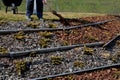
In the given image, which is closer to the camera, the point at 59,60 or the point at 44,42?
the point at 59,60

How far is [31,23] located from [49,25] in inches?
27.5

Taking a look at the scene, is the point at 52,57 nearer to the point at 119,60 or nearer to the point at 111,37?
the point at 119,60

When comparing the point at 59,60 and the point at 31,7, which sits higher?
the point at 31,7

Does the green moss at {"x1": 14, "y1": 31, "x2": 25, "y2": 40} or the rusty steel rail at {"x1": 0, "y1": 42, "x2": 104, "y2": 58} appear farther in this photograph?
the green moss at {"x1": 14, "y1": 31, "x2": 25, "y2": 40}

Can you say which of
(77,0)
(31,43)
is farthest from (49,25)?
(77,0)

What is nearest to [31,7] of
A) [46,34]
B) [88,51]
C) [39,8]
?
[39,8]

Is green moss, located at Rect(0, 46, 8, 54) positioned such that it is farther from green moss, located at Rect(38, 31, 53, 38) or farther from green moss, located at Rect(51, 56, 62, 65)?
green moss, located at Rect(38, 31, 53, 38)

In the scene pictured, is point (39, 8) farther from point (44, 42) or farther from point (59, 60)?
point (59, 60)

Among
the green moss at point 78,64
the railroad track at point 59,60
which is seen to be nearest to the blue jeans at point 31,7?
the railroad track at point 59,60

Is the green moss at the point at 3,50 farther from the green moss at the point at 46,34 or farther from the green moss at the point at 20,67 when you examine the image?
the green moss at the point at 46,34

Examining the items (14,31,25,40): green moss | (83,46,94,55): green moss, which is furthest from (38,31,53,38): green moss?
(83,46,94,55): green moss

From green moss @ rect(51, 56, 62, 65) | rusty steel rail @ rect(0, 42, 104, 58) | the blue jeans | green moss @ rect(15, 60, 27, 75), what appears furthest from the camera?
the blue jeans

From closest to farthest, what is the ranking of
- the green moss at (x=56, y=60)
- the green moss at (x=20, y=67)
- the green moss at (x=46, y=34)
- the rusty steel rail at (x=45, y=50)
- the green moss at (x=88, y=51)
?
the green moss at (x=20, y=67) < the rusty steel rail at (x=45, y=50) < the green moss at (x=56, y=60) < the green moss at (x=88, y=51) < the green moss at (x=46, y=34)

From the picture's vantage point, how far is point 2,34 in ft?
42.5
